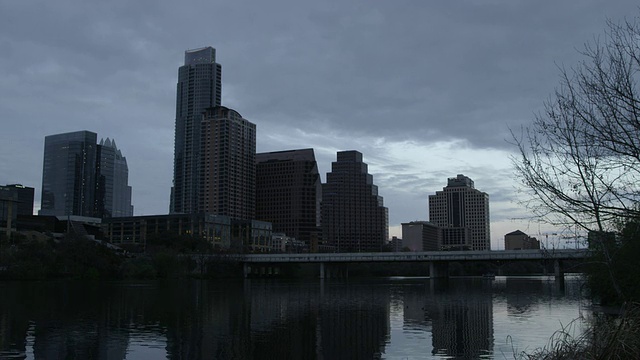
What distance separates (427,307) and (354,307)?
757cm

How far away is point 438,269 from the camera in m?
179

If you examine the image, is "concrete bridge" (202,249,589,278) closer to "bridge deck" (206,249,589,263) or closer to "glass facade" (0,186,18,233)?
"bridge deck" (206,249,589,263)

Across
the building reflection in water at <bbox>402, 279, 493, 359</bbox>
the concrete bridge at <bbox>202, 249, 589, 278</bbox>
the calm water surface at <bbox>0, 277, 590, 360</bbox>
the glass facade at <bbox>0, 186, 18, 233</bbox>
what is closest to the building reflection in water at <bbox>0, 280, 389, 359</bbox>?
the calm water surface at <bbox>0, 277, 590, 360</bbox>

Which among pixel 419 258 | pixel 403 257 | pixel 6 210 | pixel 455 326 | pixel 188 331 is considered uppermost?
pixel 6 210

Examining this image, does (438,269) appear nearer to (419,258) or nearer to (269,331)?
(419,258)

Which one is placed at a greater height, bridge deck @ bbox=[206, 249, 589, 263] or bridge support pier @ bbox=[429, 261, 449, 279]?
bridge deck @ bbox=[206, 249, 589, 263]

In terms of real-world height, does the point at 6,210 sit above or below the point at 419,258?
above

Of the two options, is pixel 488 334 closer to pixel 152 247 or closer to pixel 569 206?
pixel 569 206

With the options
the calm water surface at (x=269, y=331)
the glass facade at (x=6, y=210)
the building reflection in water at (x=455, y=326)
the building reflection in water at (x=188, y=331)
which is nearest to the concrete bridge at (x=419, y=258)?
the glass facade at (x=6, y=210)

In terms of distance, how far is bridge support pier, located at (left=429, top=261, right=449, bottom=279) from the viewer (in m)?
174

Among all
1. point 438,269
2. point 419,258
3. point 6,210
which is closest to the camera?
point 419,258

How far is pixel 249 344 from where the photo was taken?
33656 mm

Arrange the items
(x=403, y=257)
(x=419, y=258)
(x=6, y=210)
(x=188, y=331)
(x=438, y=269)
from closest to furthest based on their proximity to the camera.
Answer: (x=188, y=331) < (x=419, y=258) < (x=403, y=257) < (x=6, y=210) < (x=438, y=269)

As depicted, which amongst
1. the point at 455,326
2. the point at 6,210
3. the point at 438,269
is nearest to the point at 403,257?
the point at 438,269
